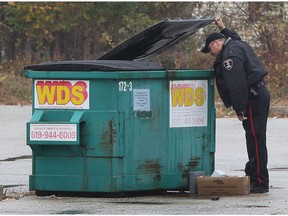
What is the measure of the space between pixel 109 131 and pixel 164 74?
78 cm

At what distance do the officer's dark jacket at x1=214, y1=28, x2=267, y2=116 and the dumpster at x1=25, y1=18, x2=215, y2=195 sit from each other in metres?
0.22

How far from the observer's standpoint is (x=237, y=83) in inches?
397

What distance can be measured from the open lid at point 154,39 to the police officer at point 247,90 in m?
0.46

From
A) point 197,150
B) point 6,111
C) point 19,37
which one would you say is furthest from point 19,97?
point 197,150

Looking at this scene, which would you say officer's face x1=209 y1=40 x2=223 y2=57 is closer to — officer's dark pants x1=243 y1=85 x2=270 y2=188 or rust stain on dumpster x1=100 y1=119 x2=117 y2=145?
officer's dark pants x1=243 y1=85 x2=270 y2=188

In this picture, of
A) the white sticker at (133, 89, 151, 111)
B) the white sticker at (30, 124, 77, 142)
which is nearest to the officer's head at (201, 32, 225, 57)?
the white sticker at (133, 89, 151, 111)

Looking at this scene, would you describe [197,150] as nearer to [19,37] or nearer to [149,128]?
[149,128]

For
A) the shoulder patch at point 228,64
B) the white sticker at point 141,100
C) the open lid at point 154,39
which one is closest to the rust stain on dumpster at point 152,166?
the white sticker at point 141,100

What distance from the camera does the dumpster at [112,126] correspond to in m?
9.85

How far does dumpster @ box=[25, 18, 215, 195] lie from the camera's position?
9.85m

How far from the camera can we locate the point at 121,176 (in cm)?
988

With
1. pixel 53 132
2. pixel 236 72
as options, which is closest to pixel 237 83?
pixel 236 72

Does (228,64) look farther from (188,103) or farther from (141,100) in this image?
(141,100)

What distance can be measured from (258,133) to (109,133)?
4.87 feet
